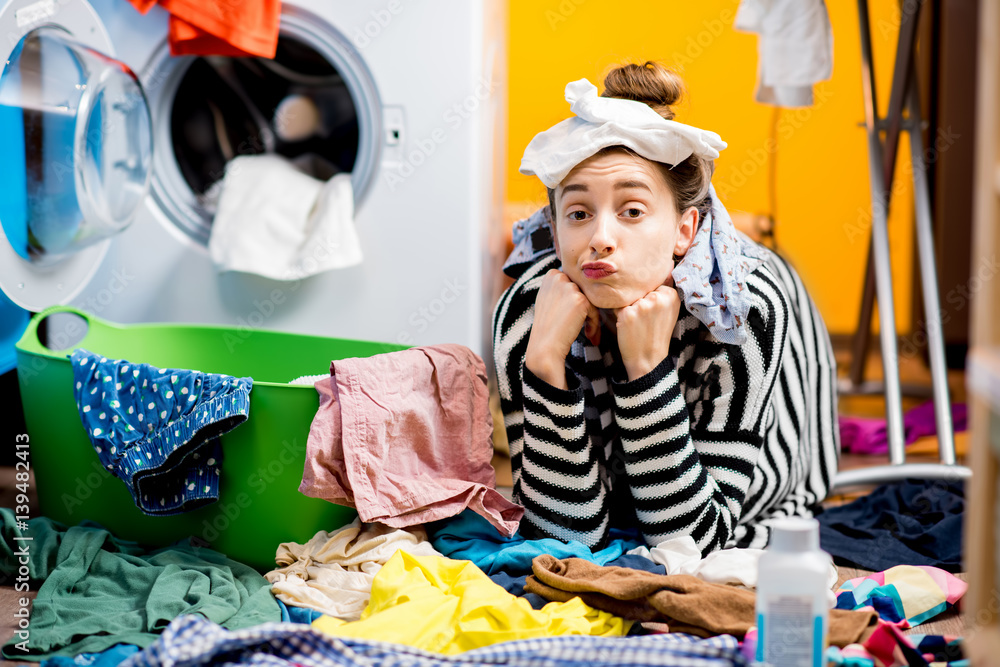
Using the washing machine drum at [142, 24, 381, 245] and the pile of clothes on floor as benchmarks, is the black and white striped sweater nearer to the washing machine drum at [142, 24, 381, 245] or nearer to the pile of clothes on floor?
the pile of clothes on floor

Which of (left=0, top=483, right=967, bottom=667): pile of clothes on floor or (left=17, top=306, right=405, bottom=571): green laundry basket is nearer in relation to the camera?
(left=0, top=483, right=967, bottom=667): pile of clothes on floor

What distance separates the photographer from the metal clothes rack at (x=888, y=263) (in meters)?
1.80

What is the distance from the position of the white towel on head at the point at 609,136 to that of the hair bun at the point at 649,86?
1.0 inches

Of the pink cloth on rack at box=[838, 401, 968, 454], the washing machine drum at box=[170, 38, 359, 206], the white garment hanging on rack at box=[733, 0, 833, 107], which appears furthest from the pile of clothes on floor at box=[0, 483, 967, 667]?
the white garment hanging on rack at box=[733, 0, 833, 107]

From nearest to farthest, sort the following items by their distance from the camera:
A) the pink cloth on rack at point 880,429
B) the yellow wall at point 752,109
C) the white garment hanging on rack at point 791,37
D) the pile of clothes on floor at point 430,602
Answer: the pile of clothes on floor at point 430,602 < the white garment hanging on rack at point 791,37 < the pink cloth on rack at point 880,429 < the yellow wall at point 752,109

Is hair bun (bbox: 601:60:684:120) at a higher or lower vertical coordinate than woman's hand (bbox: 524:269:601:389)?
higher

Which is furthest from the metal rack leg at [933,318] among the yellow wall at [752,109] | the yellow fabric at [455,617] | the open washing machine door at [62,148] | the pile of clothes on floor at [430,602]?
the open washing machine door at [62,148]

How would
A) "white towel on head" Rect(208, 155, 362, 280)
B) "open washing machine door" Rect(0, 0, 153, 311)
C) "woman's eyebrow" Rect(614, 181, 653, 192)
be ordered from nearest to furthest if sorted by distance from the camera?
"woman's eyebrow" Rect(614, 181, 653, 192), "open washing machine door" Rect(0, 0, 153, 311), "white towel on head" Rect(208, 155, 362, 280)

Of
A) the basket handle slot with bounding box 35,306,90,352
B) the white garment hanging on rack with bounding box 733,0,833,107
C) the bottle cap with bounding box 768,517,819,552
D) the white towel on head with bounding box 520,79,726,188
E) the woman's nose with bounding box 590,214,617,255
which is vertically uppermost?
the white garment hanging on rack with bounding box 733,0,833,107

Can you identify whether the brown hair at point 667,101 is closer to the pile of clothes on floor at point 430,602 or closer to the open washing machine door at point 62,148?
the pile of clothes on floor at point 430,602

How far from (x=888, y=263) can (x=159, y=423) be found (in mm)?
1460

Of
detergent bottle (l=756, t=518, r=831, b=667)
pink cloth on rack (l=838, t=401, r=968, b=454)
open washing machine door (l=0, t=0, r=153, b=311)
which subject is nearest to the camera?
detergent bottle (l=756, t=518, r=831, b=667)

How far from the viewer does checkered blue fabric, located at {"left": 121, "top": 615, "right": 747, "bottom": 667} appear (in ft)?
3.03

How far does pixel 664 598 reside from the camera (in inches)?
43.0
